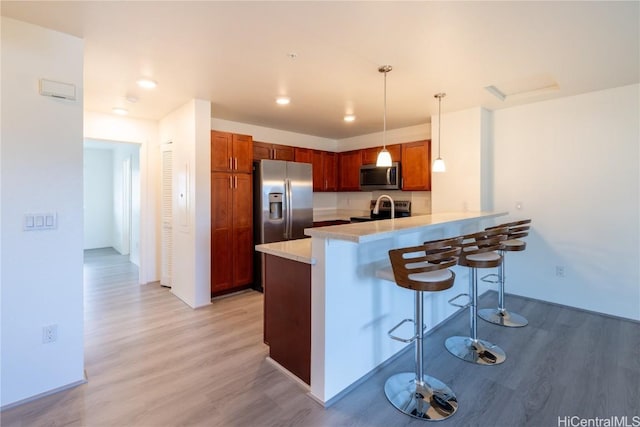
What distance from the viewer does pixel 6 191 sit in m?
1.90

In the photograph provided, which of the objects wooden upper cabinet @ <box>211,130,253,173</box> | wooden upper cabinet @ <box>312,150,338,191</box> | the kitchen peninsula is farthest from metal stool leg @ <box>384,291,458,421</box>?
wooden upper cabinet @ <box>312,150,338,191</box>

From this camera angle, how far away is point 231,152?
4.06 m

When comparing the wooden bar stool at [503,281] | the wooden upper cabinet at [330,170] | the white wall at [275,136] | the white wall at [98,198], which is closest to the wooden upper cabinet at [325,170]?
the wooden upper cabinet at [330,170]

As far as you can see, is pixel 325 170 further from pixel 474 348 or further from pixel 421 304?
pixel 421 304

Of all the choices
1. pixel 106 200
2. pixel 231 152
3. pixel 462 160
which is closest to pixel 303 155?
pixel 231 152

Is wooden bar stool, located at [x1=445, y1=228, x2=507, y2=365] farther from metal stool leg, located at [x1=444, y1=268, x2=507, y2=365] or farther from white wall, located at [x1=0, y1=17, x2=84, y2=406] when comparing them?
white wall, located at [x1=0, y1=17, x2=84, y2=406]

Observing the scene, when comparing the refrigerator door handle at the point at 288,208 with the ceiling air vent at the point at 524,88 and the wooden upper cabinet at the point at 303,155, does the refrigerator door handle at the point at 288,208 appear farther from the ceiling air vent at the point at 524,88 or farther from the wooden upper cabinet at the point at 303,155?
the ceiling air vent at the point at 524,88

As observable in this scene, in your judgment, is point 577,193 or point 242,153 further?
point 242,153

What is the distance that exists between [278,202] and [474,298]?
273 cm

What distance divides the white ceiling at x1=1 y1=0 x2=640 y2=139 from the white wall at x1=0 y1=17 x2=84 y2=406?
24 centimetres

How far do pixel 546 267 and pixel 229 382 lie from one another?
3779 millimetres

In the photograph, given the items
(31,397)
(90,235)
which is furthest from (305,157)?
(90,235)

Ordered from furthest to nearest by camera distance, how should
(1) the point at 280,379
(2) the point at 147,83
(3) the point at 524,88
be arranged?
(3) the point at 524,88 < (2) the point at 147,83 < (1) the point at 280,379
